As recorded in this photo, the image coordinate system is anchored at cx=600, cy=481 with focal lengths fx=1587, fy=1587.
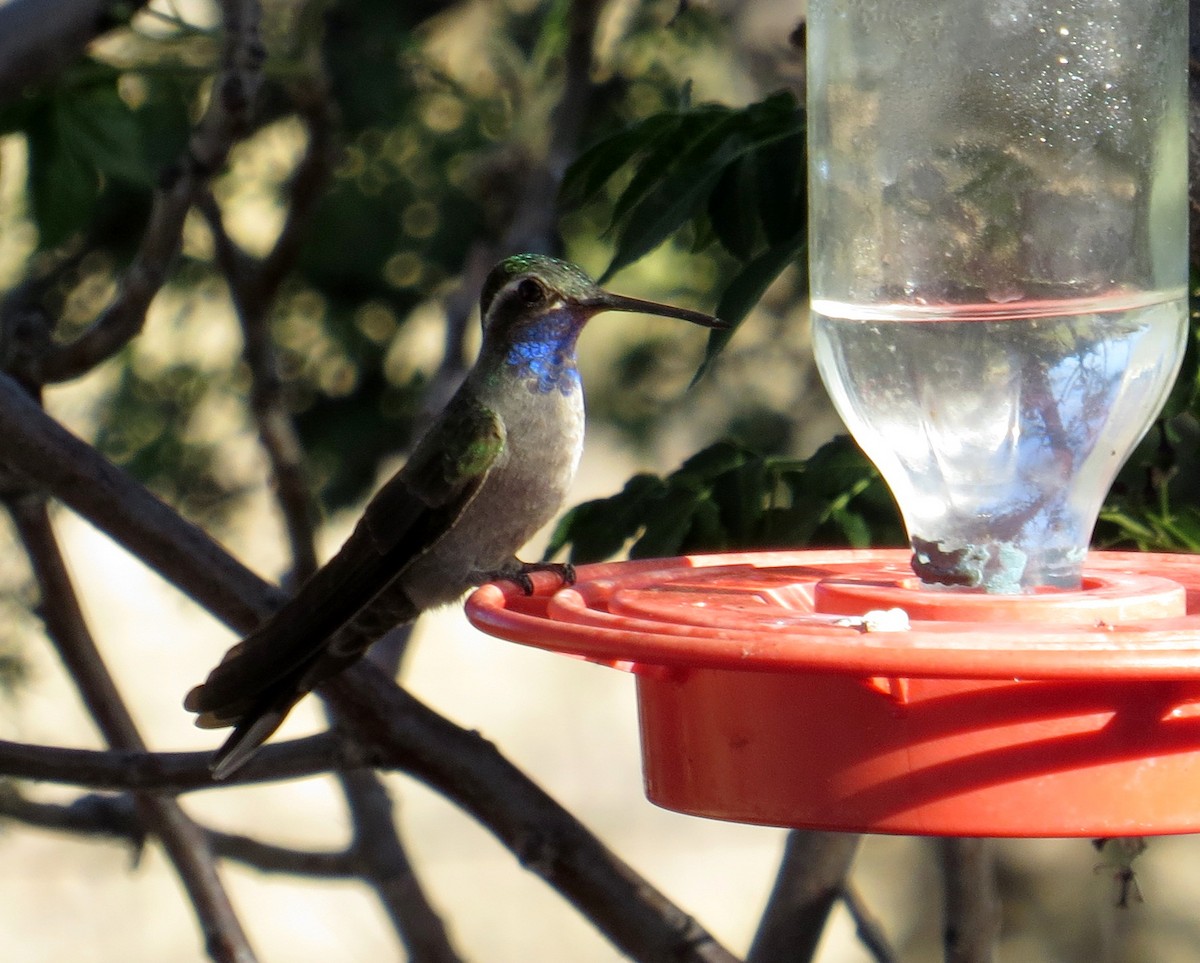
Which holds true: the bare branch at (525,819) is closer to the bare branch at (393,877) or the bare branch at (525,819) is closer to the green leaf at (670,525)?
the green leaf at (670,525)

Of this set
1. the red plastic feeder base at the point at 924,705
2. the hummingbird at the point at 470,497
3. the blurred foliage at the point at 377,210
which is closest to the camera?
the red plastic feeder base at the point at 924,705

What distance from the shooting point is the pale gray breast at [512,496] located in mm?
2961

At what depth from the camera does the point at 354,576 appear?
260 centimetres

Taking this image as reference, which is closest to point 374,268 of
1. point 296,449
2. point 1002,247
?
point 296,449

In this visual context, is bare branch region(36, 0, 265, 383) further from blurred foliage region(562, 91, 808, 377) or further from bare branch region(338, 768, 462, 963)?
bare branch region(338, 768, 462, 963)

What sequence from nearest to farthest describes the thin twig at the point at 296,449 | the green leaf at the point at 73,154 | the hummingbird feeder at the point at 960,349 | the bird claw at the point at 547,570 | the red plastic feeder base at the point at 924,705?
the red plastic feeder base at the point at 924,705, the hummingbird feeder at the point at 960,349, the bird claw at the point at 547,570, the green leaf at the point at 73,154, the thin twig at the point at 296,449

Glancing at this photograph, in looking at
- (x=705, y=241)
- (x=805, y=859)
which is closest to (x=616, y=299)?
(x=705, y=241)

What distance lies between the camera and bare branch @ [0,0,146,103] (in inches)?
110

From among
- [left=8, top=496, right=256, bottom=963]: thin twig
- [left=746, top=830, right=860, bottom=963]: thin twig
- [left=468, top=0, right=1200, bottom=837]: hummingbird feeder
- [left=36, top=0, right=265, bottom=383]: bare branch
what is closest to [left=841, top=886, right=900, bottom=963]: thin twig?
[left=746, top=830, right=860, bottom=963]: thin twig

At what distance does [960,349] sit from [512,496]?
0.98m

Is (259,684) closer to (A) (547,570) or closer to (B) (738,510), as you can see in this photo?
(A) (547,570)

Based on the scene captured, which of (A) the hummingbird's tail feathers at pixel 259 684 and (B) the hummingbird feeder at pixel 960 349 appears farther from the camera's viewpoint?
(A) the hummingbird's tail feathers at pixel 259 684

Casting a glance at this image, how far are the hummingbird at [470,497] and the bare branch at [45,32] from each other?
2.78ft

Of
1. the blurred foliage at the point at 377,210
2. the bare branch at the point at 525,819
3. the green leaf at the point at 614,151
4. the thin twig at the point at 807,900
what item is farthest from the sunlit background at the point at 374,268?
the thin twig at the point at 807,900
